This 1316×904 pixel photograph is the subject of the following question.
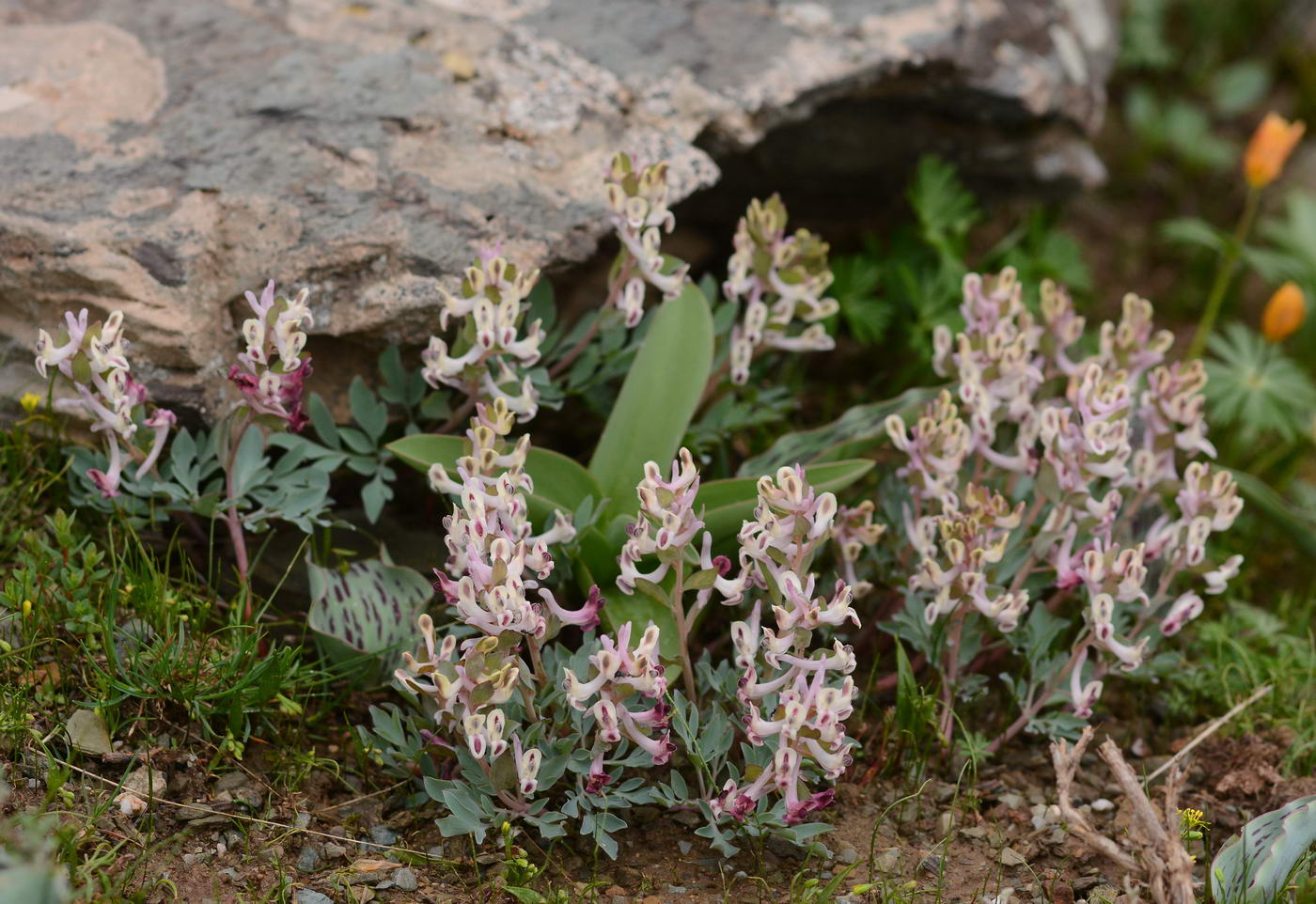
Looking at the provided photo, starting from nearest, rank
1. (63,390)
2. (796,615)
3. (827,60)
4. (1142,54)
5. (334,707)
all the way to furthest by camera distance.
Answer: (796,615) → (334,707) → (63,390) → (827,60) → (1142,54)

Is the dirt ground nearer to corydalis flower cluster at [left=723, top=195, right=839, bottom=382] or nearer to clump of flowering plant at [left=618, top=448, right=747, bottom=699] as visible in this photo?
clump of flowering plant at [left=618, top=448, right=747, bottom=699]

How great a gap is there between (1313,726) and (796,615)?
132 centimetres

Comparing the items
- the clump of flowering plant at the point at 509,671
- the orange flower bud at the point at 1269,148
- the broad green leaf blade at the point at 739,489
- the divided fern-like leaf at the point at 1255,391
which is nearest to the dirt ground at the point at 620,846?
the clump of flowering plant at the point at 509,671

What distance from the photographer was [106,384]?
6.93ft

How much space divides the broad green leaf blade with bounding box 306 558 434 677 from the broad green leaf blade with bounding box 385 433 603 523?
0.23 m

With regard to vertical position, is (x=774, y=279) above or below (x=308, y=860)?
above

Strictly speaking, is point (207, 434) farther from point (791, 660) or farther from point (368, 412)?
point (791, 660)

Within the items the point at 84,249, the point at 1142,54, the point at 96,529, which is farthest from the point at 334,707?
the point at 1142,54

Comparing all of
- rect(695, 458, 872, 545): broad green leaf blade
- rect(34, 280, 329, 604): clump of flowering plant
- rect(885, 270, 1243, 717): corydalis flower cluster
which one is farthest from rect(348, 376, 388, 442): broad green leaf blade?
rect(885, 270, 1243, 717): corydalis flower cluster

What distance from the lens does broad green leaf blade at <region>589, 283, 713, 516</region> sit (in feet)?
8.03

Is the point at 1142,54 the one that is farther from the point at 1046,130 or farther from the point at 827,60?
the point at 827,60

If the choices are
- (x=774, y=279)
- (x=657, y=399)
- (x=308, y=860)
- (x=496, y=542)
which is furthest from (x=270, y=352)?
(x=774, y=279)

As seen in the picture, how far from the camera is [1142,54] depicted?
493 cm

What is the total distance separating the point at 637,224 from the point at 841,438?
27.5 inches
